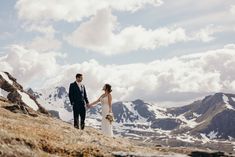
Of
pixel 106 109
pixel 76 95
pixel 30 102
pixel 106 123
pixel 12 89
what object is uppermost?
pixel 12 89

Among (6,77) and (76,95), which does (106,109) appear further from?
(6,77)

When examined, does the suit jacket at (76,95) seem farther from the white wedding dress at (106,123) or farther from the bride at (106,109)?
the white wedding dress at (106,123)

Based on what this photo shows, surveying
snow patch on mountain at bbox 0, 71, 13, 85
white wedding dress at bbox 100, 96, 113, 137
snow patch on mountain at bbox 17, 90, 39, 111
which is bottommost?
white wedding dress at bbox 100, 96, 113, 137

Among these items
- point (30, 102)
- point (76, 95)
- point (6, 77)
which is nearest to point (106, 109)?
point (76, 95)

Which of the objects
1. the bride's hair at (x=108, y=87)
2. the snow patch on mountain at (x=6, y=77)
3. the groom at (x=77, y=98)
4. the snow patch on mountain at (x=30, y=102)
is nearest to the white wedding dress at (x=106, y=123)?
the bride's hair at (x=108, y=87)

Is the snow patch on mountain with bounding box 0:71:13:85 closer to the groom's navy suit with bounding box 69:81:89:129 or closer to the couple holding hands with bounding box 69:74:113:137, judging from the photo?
the couple holding hands with bounding box 69:74:113:137

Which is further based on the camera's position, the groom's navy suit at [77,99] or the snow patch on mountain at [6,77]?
the snow patch on mountain at [6,77]

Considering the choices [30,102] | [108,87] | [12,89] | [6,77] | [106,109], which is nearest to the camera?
[108,87]

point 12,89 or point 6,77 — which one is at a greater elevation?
point 6,77

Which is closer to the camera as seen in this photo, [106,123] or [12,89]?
[106,123]

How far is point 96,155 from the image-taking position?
856 inches

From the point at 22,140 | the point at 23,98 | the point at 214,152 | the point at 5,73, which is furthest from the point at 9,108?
the point at 5,73

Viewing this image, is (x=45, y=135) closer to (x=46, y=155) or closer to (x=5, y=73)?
(x=46, y=155)

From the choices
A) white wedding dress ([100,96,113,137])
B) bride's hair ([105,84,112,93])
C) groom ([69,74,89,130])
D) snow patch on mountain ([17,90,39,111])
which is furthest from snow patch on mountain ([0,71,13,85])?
bride's hair ([105,84,112,93])
